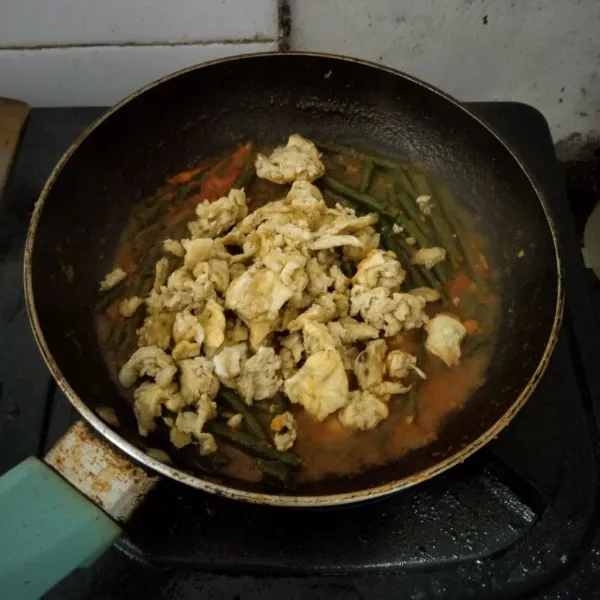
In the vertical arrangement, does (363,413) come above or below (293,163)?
below

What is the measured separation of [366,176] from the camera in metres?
1.29

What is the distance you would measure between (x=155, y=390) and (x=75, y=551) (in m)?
0.27

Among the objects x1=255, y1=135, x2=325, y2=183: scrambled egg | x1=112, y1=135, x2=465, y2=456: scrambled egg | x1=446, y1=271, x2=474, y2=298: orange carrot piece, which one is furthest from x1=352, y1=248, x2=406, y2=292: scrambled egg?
x1=255, y1=135, x2=325, y2=183: scrambled egg

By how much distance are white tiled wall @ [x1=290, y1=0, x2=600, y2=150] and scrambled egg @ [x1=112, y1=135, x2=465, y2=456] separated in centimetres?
36

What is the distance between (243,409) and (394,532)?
295mm

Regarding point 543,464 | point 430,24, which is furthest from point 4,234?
point 543,464

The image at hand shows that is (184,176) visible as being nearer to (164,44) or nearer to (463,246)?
(164,44)

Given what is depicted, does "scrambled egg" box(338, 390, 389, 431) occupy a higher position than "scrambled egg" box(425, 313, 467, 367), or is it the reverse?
"scrambled egg" box(425, 313, 467, 367)

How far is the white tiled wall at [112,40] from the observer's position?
4.08 feet

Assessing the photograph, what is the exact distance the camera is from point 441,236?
4.03 feet

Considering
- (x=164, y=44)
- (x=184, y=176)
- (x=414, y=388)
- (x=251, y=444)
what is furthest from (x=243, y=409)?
(x=164, y=44)

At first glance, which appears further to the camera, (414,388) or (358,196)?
(358,196)

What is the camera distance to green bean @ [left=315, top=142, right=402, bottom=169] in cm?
131

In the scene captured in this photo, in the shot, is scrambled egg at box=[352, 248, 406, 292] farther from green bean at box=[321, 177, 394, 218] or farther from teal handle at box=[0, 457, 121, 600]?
teal handle at box=[0, 457, 121, 600]
